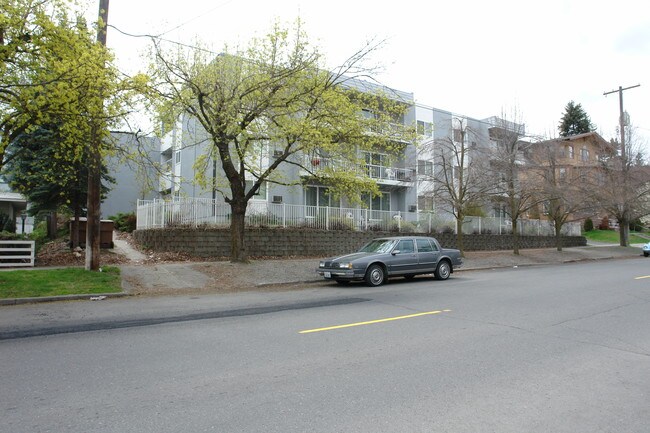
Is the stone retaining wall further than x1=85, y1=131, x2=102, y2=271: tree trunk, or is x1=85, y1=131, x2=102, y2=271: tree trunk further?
the stone retaining wall

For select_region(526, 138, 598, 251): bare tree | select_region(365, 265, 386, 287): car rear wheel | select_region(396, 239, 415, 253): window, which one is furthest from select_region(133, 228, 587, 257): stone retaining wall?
select_region(526, 138, 598, 251): bare tree

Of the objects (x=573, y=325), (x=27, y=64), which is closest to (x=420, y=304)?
(x=573, y=325)

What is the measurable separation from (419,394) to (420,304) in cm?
574

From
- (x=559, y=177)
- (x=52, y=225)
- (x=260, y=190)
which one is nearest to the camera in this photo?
(x=52, y=225)

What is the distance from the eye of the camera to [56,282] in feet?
39.6

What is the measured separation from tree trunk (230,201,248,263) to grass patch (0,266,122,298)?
→ 409cm

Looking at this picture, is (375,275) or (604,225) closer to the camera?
(375,275)

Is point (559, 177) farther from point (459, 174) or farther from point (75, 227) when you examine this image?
point (75, 227)

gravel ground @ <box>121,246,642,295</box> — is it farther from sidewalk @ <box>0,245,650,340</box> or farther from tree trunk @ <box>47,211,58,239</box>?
tree trunk @ <box>47,211,58,239</box>

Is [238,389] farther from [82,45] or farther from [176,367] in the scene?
[82,45]

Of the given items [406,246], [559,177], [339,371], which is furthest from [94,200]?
[559,177]

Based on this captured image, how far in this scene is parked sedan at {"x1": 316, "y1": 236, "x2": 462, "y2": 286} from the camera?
1372cm

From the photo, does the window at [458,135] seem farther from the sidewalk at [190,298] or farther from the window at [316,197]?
the window at [316,197]

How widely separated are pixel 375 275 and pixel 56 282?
8880 mm
